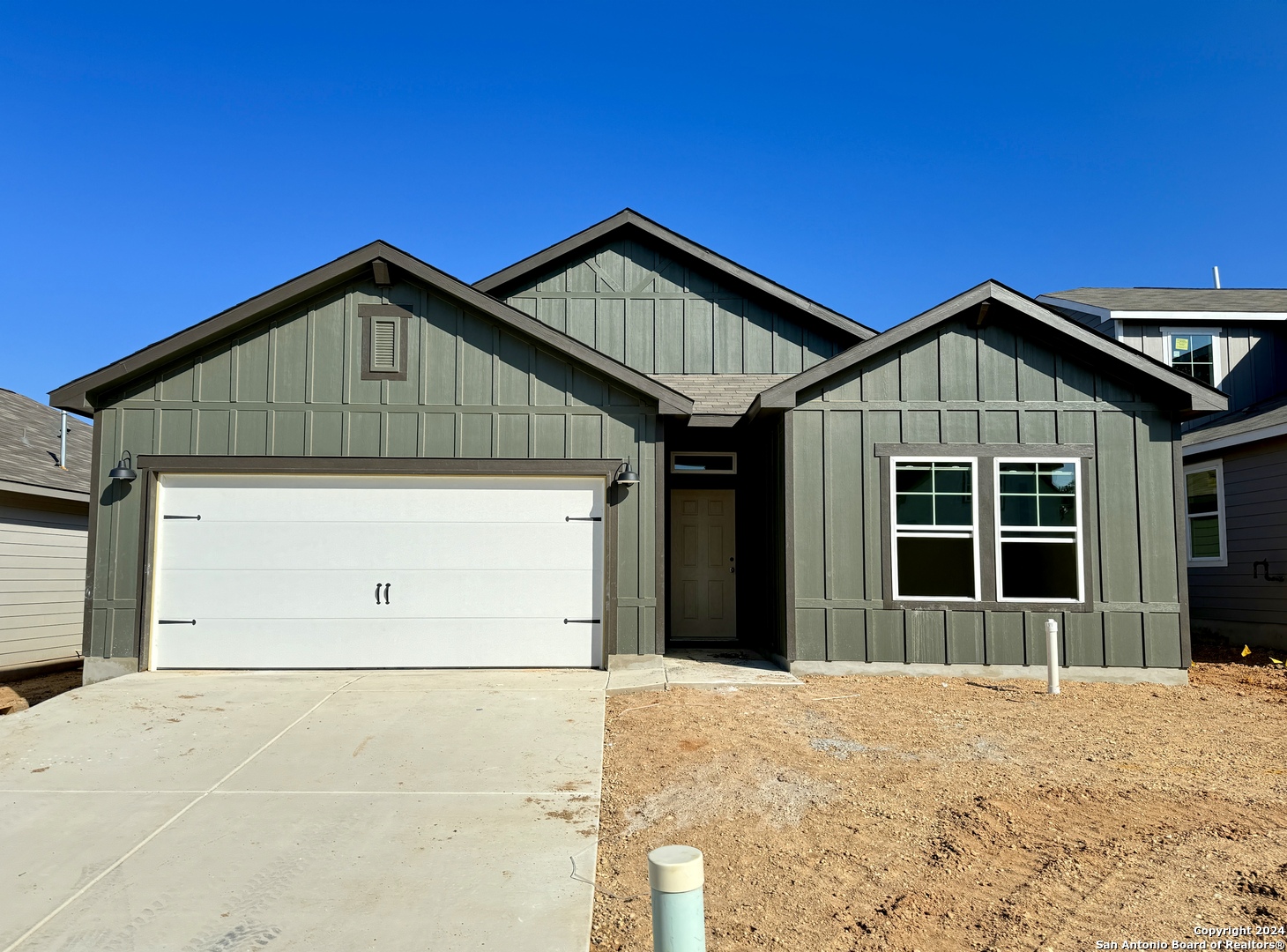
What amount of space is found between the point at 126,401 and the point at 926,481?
8.54 m

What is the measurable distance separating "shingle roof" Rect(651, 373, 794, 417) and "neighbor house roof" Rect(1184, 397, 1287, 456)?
603 centimetres

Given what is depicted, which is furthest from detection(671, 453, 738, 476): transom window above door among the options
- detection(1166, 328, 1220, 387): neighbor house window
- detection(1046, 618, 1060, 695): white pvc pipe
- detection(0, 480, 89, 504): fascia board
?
detection(1166, 328, 1220, 387): neighbor house window

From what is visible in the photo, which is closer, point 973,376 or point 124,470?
point 124,470

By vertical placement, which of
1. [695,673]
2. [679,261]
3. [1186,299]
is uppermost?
[1186,299]

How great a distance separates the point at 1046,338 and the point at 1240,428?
476cm

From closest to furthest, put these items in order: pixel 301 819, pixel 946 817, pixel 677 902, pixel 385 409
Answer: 1. pixel 677 902
2. pixel 946 817
3. pixel 301 819
4. pixel 385 409

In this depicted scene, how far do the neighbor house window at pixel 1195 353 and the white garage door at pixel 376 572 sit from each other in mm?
11009

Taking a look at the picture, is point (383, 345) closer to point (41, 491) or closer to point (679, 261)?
point (679, 261)

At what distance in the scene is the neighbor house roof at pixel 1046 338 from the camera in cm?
840

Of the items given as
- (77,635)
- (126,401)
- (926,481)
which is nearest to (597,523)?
(926,481)

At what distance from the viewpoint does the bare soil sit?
310 inches

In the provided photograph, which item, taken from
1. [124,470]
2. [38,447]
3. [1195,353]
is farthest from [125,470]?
[1195,353]

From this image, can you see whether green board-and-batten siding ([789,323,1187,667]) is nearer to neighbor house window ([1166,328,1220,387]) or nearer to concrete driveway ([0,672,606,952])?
concrete driveway ([0,672,606,952])

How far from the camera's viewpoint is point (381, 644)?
28.2ft
